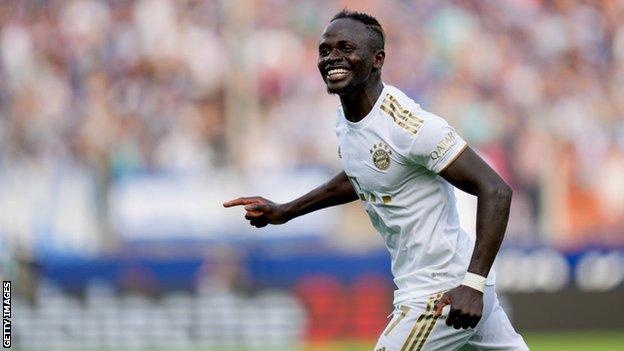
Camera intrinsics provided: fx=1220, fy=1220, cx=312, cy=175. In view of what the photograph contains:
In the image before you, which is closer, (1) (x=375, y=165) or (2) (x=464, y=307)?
(2) (x=464, y=307)

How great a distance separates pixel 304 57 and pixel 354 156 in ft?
32.9

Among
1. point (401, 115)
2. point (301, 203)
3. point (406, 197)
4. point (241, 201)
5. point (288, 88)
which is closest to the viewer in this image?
point (401, 115)

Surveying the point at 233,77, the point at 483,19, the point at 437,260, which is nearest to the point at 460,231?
the point at 437,260

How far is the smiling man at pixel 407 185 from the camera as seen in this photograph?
523 centimetres

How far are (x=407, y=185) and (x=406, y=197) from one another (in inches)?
2.2

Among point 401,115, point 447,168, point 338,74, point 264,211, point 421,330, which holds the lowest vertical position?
point 421,330

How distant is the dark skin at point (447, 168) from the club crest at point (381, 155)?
186 millimetres

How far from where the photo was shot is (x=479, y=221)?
507cm

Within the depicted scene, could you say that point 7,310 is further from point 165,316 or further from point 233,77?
point 233,77

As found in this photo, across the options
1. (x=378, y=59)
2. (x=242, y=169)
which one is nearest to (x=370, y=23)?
(x=378, y=59)

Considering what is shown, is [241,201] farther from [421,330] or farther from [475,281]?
[475,281]

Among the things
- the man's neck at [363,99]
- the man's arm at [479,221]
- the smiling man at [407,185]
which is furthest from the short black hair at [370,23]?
the man's arm at [479,221]

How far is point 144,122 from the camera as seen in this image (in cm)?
1473

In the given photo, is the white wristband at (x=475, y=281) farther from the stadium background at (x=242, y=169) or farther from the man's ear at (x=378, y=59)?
the stadium background at (x=242, y=169)
